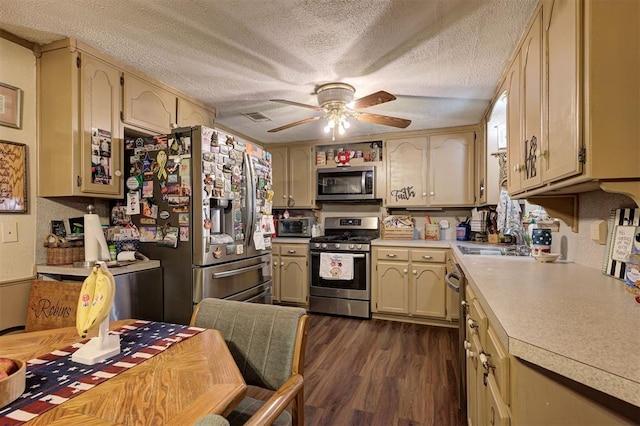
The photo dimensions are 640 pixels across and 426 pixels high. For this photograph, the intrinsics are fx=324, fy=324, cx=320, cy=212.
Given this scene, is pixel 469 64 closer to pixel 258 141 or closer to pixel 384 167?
pixel 384 167

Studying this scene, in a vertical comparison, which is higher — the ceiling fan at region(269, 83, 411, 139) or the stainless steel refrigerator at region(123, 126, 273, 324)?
the ceiling fan at region(269, 83, 411, 139)

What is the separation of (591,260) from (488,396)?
110cm

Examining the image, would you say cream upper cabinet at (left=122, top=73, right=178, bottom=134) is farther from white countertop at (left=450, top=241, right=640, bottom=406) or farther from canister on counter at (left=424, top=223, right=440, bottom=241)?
canister on counter at (left=424, top=223, right=440, bottom=241)

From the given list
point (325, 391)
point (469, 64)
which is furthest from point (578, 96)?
point (325, 391)

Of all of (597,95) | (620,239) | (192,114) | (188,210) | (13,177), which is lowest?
(620,239)

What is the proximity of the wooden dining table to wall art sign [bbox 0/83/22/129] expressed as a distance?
1.44 meters

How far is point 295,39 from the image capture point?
1.84 metres

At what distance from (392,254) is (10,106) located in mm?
3248

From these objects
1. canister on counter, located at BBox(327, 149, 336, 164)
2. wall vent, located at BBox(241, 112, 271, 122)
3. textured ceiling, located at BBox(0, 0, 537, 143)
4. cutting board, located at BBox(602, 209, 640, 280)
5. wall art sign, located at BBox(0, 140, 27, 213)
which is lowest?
cutting board, located at BBox(602, 209, 640, 280)

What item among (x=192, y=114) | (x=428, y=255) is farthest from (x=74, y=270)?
(x=428, y=255)

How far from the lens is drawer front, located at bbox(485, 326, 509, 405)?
871 millimetres

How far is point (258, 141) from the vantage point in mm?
4332

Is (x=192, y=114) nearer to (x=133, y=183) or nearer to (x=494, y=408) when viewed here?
(x=133, y=183)

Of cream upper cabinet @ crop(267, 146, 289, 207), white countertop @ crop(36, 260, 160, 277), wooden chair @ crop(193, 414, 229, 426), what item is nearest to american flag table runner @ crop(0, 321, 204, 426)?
wooden chair @ crop(193, 414, 229, 426)
